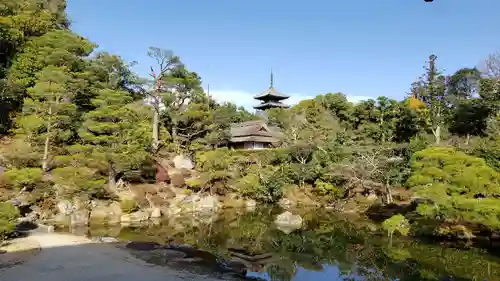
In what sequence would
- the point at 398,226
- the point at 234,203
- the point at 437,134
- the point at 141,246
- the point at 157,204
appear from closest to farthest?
the point at 141,246, the point at 398,226, the point at 157,204, the point at 234,203, the point at 437,134

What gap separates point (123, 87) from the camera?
29516mm

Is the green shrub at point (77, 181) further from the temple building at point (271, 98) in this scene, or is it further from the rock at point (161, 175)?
the temple building at point (271, 98)

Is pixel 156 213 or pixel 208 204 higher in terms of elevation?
pixel 208 204

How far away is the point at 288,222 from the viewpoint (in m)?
19.5

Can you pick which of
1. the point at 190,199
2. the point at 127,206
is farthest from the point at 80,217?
the point at 190,199

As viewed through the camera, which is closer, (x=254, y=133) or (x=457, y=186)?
(x=457, y=186)

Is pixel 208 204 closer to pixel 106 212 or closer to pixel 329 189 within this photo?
pixel 106 212

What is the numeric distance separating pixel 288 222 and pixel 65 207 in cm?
1106

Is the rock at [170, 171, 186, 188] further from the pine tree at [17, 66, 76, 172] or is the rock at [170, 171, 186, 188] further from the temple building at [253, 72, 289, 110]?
the temple building at [253, 72, 289, 110]

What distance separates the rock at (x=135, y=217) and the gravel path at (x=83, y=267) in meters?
6.44

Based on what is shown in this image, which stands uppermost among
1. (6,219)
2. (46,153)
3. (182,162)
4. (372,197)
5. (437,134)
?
(437,134)

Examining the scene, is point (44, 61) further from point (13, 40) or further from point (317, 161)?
point (317, 161)

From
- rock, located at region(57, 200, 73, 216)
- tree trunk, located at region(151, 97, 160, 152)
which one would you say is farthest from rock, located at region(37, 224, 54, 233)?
tree trunk, located at region(151, 97, 160, 152)

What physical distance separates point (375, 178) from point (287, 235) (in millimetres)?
9521
